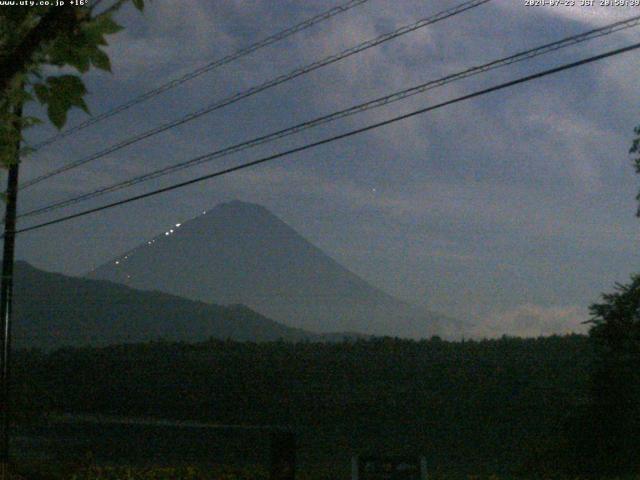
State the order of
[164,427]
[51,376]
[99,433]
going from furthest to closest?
[51,376] → [164,427] → [99,433]

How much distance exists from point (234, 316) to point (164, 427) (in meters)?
127

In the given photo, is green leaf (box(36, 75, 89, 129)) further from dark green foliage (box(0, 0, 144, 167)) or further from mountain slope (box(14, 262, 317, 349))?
mountain slope (box(14, 262, 317, 349))

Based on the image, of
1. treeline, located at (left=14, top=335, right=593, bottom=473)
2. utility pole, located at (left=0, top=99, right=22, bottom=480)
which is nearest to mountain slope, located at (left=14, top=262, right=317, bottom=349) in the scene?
treeline, located at (left=14, top=335, right=593, bottom=473)

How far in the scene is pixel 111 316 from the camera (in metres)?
146

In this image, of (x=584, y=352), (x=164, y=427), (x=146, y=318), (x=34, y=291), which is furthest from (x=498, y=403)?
(x=34, y=291)

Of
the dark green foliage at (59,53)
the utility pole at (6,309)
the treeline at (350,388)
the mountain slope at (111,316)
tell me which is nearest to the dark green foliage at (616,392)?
the treeline at (350,388)

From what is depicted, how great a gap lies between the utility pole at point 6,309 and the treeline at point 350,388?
1119 centimetres

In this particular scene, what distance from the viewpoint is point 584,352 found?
40.6 metres

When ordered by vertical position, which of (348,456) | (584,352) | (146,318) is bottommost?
(348,456)

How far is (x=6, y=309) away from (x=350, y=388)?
25732 mm

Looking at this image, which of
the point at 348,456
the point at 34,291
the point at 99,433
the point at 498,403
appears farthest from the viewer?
the point at 34,291

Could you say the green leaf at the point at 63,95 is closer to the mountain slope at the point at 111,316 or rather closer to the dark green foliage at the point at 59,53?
the dark green foliage at the point at 59,53

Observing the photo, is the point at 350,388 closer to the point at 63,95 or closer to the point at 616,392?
the point at 616,392

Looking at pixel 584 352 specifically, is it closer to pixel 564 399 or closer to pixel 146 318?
pixel 564 399
